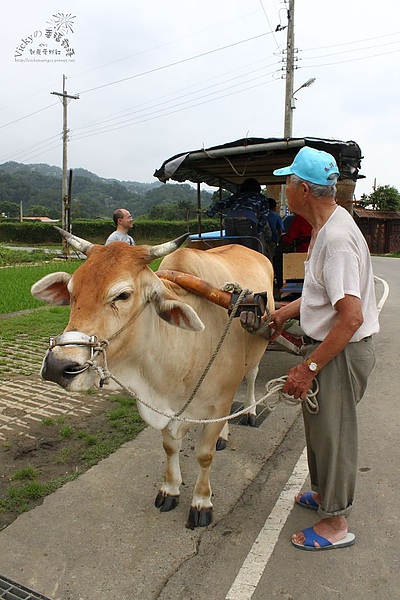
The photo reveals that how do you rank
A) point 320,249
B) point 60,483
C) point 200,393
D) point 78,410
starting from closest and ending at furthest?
point 320,249
point 200,393
point 60,483
point 78,410

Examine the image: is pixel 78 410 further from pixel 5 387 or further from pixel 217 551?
pixel 217 551

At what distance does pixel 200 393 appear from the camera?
3.00 m

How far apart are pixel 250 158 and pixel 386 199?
1258 inches

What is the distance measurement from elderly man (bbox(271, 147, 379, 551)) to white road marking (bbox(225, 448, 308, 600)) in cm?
17

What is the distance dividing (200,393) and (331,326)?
0.91 m

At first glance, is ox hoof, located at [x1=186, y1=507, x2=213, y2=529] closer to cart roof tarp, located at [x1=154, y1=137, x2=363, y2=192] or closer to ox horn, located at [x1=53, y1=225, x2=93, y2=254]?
ox horn, located at [x1=53, y1=225, x2=93, y2=254]

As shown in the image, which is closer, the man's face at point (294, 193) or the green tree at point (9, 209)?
the man's face at point (294, 193)

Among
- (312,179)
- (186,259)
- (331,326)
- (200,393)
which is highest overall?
(312,179)

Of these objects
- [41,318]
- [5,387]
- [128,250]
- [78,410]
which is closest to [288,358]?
[78,410]

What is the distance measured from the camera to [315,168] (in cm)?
250

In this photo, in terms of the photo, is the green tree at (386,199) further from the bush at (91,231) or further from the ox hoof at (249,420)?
the ox hoof at (249,420)

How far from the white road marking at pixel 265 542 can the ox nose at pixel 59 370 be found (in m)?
1.34

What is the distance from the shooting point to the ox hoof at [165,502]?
3.15m

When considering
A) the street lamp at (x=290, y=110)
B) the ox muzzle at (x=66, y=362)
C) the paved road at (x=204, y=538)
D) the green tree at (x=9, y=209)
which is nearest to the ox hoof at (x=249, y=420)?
the paved road at (x=204, y=538)
